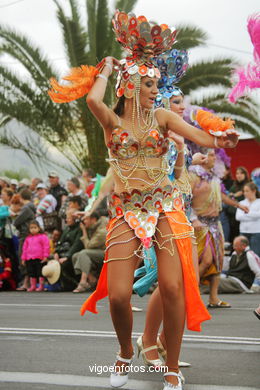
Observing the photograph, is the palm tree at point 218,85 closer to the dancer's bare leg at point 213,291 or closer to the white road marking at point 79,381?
the dancer's bare leg at point 213,291

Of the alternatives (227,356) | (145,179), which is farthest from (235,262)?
(145,179)

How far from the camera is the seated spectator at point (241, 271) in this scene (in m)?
12.3

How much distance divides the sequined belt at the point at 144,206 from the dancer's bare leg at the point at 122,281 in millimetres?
72

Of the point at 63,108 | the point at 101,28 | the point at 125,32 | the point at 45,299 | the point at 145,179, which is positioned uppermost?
the point at 101,28

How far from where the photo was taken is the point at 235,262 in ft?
41.4

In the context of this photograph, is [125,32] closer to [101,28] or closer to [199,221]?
[199,221]

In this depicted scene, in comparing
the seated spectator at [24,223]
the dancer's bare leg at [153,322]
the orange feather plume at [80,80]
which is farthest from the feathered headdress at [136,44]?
the seated spectator at [24,223]

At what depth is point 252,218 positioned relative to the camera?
12984 millimetres

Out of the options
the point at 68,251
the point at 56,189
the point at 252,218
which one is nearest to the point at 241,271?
the point at 252,218

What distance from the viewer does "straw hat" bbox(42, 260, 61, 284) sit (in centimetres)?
1348

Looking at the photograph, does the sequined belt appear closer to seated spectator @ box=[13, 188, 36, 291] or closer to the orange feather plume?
the orange feather plume

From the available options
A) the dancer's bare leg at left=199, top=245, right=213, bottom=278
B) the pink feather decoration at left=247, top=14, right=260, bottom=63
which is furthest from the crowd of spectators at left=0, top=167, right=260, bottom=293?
the pink feather decoration at left=247, top=14, right=260, bottom=63

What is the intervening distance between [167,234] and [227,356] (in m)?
1.33

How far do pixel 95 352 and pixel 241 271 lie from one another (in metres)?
6.92
